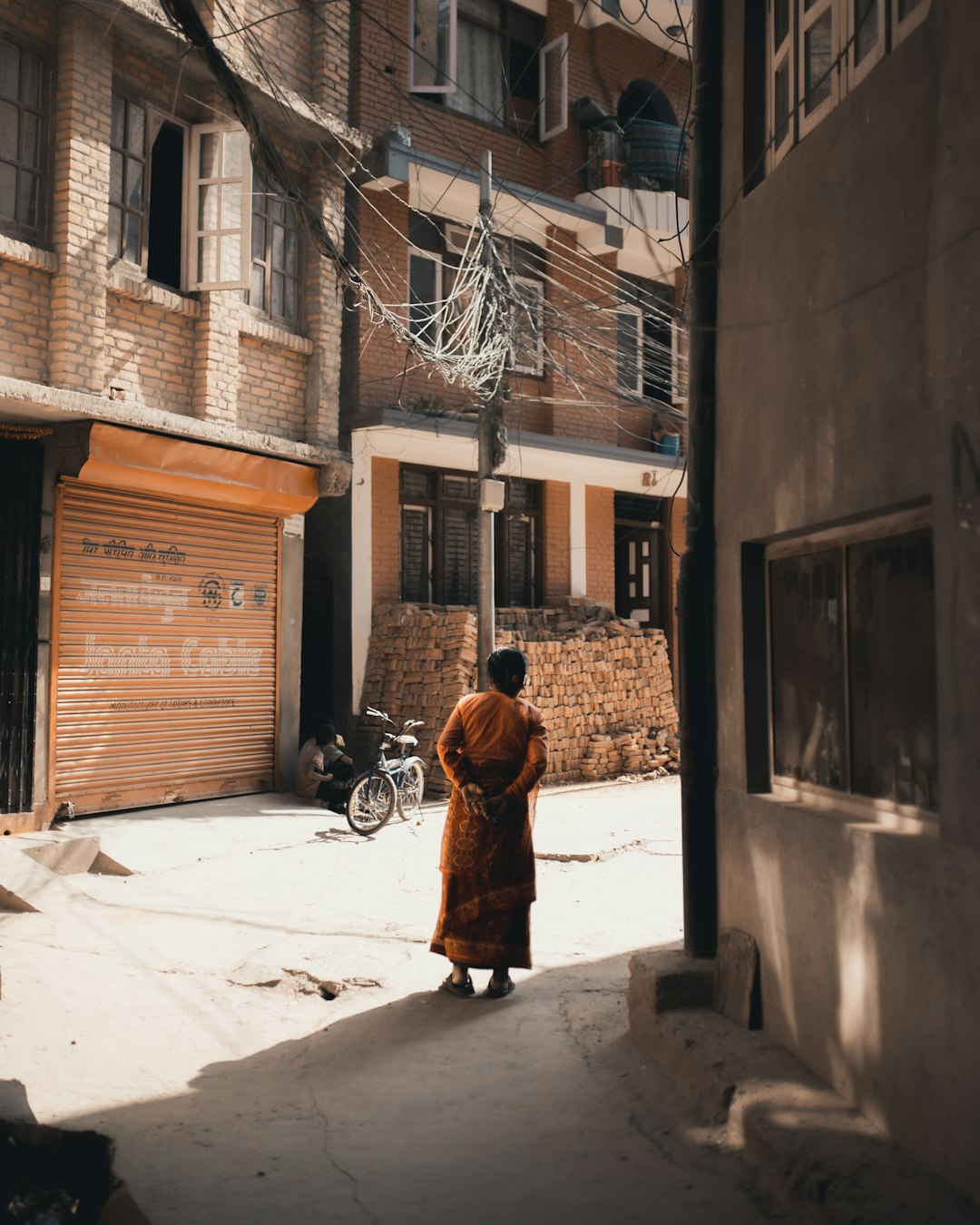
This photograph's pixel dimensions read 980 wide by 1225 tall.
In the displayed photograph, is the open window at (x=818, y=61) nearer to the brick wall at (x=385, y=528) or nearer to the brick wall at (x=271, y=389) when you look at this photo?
the brick wall at (x=271, y=389)

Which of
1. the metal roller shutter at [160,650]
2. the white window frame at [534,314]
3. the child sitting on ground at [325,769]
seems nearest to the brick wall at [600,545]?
the white window frame at [534,314]

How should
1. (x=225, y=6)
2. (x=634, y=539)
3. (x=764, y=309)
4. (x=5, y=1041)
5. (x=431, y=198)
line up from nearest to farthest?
(x=764, y=309), (x=5, y=1041), (x=225, y=6), (x=431, y=198), (x=634, y=539)

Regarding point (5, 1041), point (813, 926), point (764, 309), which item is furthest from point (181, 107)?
point (813, 926)

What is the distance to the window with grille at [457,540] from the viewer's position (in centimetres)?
1462

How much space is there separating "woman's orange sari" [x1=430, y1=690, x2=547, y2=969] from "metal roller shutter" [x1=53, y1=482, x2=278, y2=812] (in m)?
5.40

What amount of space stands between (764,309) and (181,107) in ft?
28.2

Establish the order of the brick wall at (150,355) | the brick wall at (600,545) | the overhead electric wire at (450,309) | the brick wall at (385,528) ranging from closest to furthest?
the overhead electric wire at (450,309) < the brick wall at (150,355) < the brick wall at (385,528) < the brick wall at (600,545)

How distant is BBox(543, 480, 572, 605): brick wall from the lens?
16.1m

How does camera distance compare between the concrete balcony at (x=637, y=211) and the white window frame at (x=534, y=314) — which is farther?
the concrete balcony at (x=637, y=211)

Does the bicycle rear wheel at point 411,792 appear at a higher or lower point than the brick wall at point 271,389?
lower

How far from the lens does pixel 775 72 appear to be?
15.7ft

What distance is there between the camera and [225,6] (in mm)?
10875

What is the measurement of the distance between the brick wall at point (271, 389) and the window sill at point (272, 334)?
3.1 inches

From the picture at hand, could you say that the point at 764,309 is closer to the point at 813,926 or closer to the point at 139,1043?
the point at 813,926
